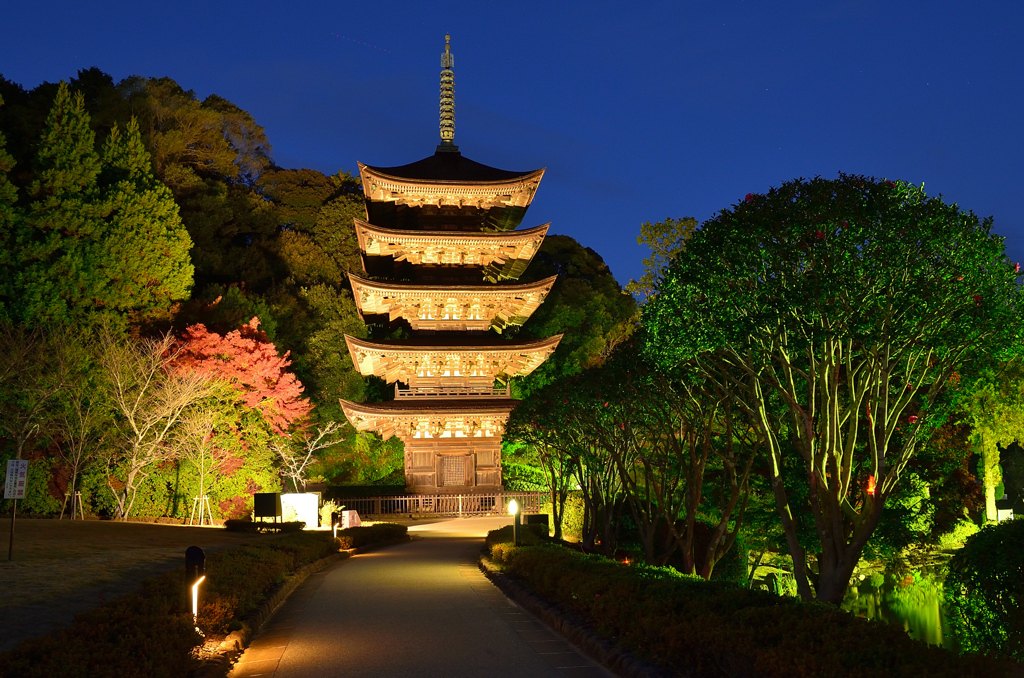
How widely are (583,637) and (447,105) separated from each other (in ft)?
134

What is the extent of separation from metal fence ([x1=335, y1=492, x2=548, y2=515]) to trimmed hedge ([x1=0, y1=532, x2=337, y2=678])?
22.5 m

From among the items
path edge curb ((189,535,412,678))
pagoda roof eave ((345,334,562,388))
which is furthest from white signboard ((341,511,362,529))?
path edge curb ((189,535,412,678))

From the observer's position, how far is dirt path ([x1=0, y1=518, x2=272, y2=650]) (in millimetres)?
9234

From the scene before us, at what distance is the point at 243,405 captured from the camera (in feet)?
105

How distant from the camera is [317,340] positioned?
43125 millimetres

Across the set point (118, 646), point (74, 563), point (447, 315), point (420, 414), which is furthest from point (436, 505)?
point (118, 646)

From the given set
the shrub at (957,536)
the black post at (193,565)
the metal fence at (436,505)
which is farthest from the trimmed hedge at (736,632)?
the metal fence at (436,505)

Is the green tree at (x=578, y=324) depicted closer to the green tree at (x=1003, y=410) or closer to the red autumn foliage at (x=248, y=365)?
the red autumn foliage at (x=248, y=365)

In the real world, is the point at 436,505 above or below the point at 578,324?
below

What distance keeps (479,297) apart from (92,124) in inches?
956

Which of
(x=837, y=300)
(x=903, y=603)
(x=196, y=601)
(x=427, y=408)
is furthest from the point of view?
(x=427, y=408)

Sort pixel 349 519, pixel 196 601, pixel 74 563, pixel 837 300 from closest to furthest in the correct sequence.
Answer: pixel 196 601 < pixel 837 300 < pixel 74 563 < pixel 349 519

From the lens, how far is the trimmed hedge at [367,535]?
22.4 metres

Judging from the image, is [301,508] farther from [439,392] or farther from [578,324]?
[578,324]
